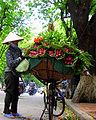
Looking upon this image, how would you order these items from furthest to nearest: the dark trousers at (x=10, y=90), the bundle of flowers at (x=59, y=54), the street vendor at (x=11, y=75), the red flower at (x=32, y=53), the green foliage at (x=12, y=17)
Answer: the green foliage at (x=12, y=17), the dark trousers at (x=10, y=90), the street vendor at (x=11, y=75), the red flower at (x=32, y=53), the bundle of flowers at (x=59, y=54)

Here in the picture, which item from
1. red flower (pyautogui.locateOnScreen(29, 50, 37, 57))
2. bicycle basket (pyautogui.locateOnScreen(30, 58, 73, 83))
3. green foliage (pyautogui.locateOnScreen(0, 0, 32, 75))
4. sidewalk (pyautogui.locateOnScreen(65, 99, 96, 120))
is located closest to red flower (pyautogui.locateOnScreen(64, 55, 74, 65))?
bicycle basket (pyautogui.locateOnScreen(30, 58, 73, 83))

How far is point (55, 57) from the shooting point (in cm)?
714

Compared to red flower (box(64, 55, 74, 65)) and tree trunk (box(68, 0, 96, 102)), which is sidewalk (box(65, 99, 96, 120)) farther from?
tree trunk (box(68, 0, 96, 102))

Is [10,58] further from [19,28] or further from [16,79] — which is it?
[19,28]

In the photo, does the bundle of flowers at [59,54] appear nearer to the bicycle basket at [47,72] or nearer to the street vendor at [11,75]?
the bicycle basket at [47,72]

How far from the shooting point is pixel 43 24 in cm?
2816

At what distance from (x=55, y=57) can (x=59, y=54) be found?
0.09m

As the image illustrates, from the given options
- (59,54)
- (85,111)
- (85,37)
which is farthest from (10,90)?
(85,37)

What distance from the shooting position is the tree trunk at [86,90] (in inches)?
594

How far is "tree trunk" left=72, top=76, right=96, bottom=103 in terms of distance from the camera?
15094 mm

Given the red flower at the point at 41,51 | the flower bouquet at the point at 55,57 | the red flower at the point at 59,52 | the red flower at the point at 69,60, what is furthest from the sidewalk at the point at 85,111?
the red flower at the point at 41,51

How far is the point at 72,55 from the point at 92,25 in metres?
9.22

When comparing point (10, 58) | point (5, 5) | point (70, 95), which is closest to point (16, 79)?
point (10, 58)

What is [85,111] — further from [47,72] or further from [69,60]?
[69,60]
